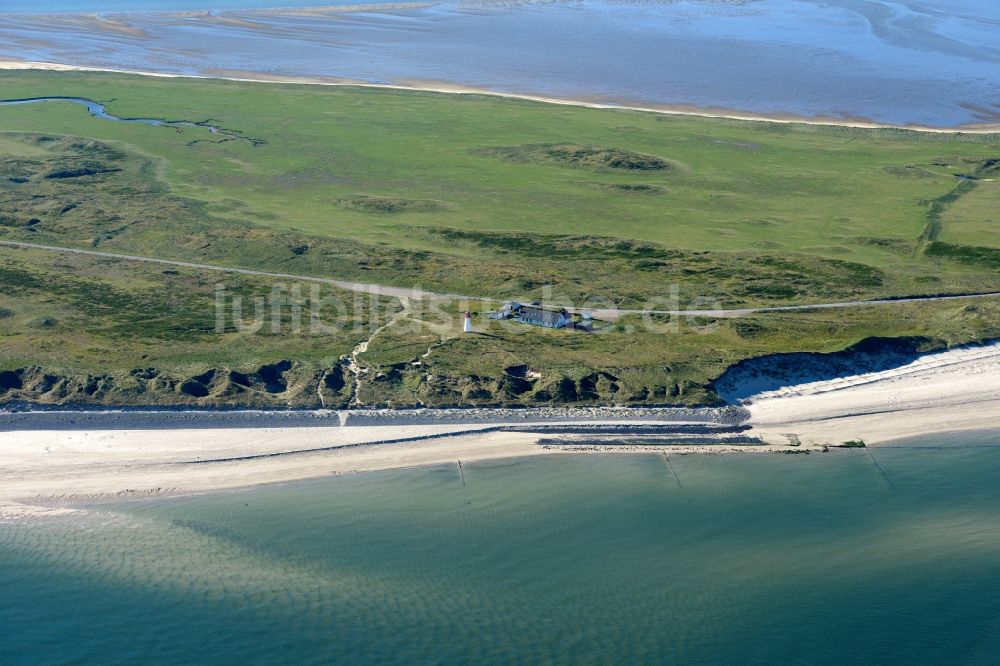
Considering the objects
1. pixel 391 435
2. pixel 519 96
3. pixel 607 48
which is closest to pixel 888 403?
pixel 391 435

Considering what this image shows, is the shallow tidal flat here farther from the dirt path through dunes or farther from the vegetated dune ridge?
the vegetated dune ridge

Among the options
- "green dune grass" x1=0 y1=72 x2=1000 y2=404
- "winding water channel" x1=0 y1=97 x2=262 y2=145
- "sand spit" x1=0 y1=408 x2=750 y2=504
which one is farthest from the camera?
"winding water channel" x1=0 y1=97 x2=262 y2=145

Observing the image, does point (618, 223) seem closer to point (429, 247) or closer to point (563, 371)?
point (429, 247)

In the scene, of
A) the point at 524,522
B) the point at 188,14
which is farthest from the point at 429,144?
the point at 188,14

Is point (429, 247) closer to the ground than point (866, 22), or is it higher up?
closer to the ground

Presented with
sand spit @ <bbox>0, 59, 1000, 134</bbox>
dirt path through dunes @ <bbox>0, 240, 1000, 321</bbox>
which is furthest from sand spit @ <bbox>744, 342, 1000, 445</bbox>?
sand spit @ <bbox>0, 59, 1000, 134</bbox>

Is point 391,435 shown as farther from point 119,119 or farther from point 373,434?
point 119,119

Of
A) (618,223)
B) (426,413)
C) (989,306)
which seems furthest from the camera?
(618,223)
